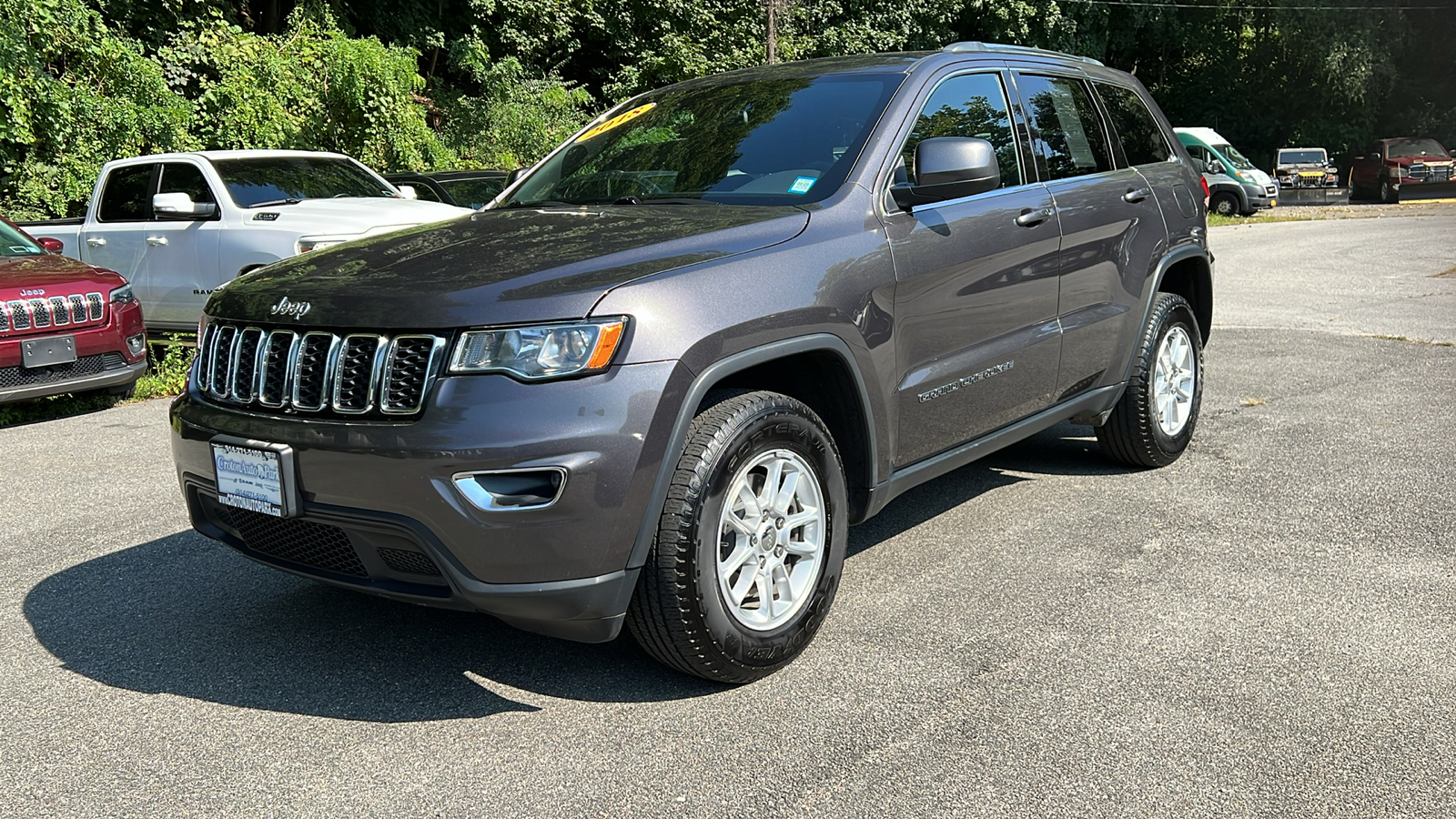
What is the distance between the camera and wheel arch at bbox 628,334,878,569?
3242 mm

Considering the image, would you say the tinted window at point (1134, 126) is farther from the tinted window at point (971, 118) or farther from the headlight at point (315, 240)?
the headlight at point (315, 240)

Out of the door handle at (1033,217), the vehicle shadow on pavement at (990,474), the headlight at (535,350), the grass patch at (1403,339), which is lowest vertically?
the grass patch at (1403,339)

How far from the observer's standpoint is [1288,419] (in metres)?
6.59

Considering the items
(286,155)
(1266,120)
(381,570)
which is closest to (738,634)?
(381,570)

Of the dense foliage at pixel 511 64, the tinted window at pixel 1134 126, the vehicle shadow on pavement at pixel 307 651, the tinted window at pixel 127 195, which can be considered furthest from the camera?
the dense foliage at pixel 511 64

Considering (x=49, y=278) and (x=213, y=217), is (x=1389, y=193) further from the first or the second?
(x=49, y=278)

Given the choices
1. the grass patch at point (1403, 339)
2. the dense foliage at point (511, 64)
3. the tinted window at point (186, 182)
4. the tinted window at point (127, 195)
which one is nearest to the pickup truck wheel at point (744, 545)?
the grass patch at point (1403, 339)

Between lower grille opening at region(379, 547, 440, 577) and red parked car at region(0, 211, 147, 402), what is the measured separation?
5.55 metres

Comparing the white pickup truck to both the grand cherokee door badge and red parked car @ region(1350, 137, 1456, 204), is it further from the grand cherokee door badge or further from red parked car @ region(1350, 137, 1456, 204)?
red parked car @ region(1350, 137, 1456, 204)

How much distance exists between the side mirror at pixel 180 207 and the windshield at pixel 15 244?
0.91m

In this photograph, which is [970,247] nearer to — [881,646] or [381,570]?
[881,646]

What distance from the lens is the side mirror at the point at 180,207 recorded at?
9.52 meters

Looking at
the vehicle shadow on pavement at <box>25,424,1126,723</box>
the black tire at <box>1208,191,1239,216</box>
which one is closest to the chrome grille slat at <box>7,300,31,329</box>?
the vehicle shadow on pavement at <box>25,424,1126,723</box>

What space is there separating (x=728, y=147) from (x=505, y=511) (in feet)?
5.93
